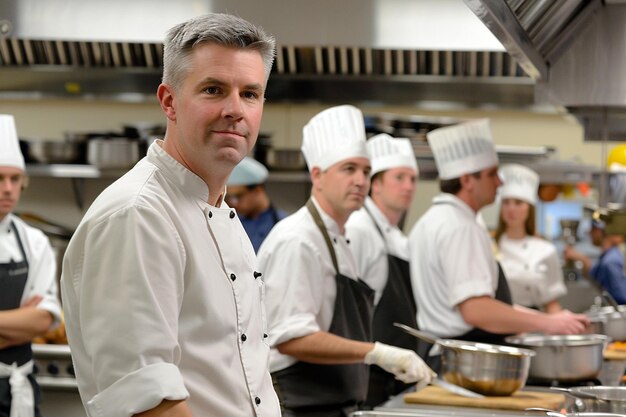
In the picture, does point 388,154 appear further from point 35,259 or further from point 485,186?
point 35,259

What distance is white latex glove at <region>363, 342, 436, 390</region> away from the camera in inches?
120

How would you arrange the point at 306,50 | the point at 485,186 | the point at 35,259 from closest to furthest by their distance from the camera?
the point at 35,259 → the point at 485,186 → the point at 306,50

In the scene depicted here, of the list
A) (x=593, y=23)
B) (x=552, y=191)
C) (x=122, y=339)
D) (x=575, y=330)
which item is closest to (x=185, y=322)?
(x=122, y=339)

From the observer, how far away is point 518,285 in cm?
632

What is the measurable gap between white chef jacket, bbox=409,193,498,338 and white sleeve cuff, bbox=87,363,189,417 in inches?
88.0

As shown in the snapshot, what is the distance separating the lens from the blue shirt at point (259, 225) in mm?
5492

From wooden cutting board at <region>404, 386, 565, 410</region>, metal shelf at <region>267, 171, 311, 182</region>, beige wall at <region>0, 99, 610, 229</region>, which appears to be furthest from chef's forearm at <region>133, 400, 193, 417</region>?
beige wall at <region>0, 99, 610, 229</region>

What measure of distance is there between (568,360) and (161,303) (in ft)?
6.84

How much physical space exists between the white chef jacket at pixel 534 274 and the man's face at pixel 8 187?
3.41m

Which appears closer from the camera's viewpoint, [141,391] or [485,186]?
[141,391]

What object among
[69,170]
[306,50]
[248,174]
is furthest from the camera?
[69,170]

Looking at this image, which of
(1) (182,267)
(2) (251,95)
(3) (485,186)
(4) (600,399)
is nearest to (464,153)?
(3) (485,186)

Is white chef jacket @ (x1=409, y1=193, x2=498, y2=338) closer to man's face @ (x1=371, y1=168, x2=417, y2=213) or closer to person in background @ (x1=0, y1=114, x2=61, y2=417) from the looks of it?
man's face @ (x1=371, y1=168, x2=417, y2=213)

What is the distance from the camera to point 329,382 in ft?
10.3
